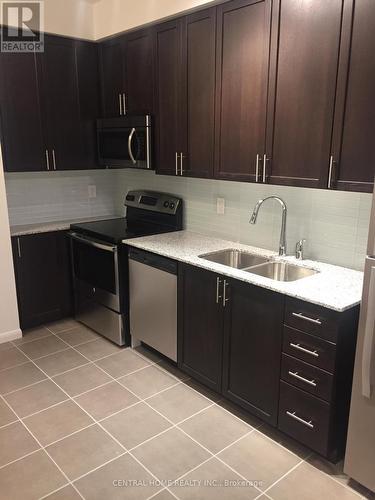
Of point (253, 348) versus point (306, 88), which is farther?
point (253, 348)

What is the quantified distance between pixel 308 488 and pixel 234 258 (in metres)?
1.45

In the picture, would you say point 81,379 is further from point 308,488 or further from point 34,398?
point 308,488

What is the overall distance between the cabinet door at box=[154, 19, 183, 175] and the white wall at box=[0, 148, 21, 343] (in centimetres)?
124

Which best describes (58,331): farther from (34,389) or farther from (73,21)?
(73,21)

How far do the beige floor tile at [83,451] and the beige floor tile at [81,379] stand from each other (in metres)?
0.44

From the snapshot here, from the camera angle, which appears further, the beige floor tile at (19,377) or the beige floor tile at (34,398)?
the beige floor tile at (19,377)

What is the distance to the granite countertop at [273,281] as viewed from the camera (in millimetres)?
1944

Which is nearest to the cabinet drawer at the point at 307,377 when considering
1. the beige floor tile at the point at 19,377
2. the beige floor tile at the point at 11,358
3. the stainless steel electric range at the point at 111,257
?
the stainless steel electric range at the point at 111,257

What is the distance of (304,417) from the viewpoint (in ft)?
6.75

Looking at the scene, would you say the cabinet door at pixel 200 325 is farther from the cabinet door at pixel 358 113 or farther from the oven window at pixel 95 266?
the cabinet door at pixel 358 113

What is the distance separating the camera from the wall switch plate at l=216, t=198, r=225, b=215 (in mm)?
3131

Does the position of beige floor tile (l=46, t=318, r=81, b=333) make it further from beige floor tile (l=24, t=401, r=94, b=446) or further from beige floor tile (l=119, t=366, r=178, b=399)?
beige floor tile (l=24, t=401, r=94, b=446)

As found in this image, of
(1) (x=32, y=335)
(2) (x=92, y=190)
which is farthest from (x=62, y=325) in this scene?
(2) (x=92, y=190)

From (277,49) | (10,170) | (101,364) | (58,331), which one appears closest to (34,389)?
(101,364)
